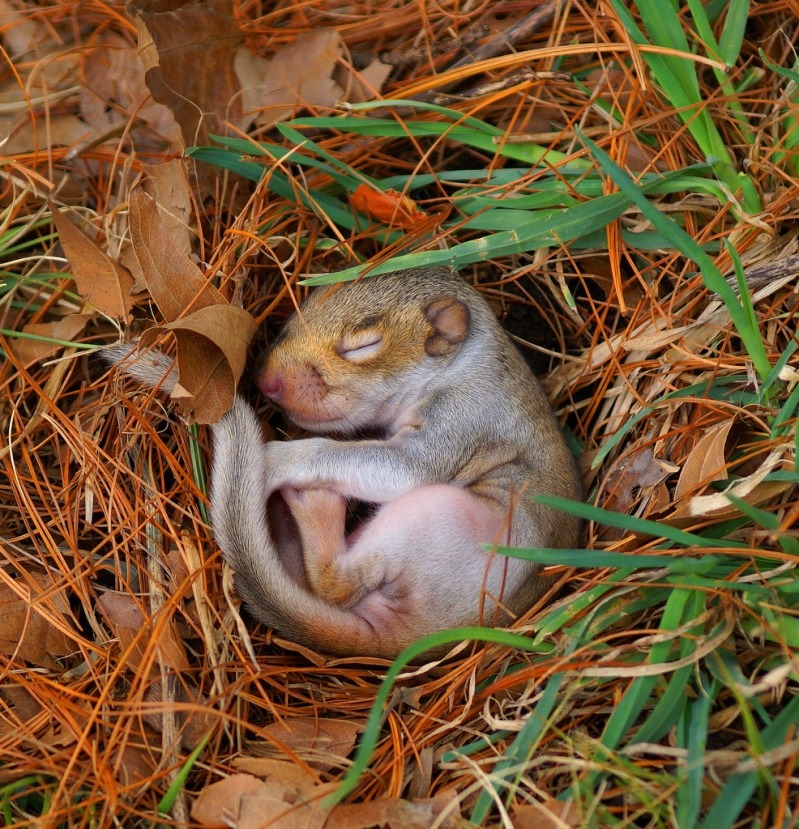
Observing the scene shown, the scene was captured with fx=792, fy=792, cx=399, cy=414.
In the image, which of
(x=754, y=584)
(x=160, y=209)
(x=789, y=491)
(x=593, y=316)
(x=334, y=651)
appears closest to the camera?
(x=754, y=584)

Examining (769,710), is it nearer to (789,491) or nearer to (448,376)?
(789,491)

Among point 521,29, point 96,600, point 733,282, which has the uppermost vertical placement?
point 521,29

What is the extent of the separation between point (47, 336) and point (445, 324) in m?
1.51

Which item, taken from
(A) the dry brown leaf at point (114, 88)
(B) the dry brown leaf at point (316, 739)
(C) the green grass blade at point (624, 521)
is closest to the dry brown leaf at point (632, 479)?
(C) the green grass blade at point (624, 521)

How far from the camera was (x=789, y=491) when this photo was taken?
2527 millimetres

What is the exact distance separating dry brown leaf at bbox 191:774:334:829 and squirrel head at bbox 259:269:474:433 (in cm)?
129

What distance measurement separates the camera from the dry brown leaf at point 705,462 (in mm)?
2592

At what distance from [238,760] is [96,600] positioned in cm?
75

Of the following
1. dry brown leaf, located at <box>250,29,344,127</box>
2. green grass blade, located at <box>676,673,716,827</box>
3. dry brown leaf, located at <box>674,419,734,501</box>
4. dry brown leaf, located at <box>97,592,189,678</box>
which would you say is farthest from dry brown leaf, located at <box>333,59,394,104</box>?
green grass blade, located at <box>676,673,716,827</box>

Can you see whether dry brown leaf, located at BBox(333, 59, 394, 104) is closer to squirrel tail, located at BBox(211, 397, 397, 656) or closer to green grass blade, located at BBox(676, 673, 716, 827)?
squirrel tail, located at BBox(211, 397, 397, 656)

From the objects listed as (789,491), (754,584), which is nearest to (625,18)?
(789,491)

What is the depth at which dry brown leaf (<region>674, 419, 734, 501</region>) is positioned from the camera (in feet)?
8.50

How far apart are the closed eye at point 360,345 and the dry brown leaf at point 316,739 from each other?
1.28m

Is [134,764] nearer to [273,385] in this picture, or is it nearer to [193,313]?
[273,385]
